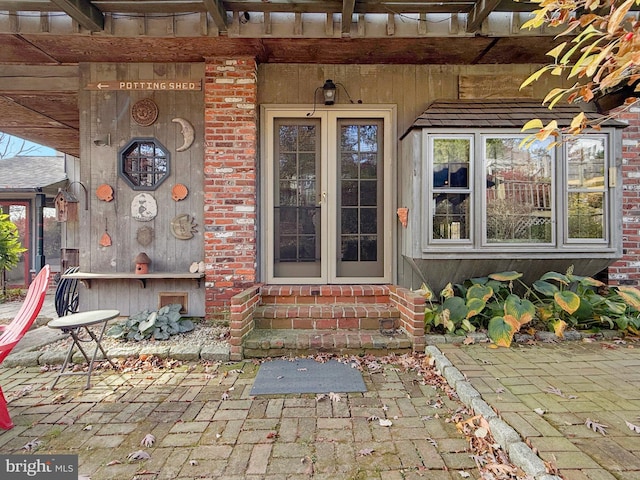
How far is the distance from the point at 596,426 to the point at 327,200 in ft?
9.28

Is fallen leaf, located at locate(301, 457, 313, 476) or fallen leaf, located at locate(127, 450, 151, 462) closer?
fallen leaf, located at locate(301, 457, 313, 476)

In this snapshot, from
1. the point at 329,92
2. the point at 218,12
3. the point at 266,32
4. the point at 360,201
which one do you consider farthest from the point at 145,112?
the point at 360,201

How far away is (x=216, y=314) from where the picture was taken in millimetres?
3553

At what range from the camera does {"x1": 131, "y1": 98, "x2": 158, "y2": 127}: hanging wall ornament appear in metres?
3.67

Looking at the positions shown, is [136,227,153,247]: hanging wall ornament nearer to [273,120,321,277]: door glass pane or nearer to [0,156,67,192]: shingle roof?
[273,120,321,277]: door glass pane

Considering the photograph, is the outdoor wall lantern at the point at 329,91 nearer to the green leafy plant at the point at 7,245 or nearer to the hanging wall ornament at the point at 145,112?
the hanging wall ornament at the point at 145,112

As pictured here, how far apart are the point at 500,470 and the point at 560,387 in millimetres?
1059

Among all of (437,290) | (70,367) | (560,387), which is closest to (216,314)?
(70,367)

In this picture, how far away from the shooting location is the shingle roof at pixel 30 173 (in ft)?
24.0

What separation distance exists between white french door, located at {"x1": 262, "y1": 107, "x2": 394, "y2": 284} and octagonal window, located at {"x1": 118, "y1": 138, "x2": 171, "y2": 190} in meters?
1.17

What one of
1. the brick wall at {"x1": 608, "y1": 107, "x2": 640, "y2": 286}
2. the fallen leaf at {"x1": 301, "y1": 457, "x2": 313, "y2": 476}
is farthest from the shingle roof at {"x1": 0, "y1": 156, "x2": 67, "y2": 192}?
the brick wall at {"x1": 608, "y1": 107, "x2": 640, "y2": 286}

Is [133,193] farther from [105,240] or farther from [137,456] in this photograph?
[137,456]

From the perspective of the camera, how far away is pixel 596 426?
179cm

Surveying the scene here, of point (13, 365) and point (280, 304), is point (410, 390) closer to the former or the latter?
point (280, 304)
